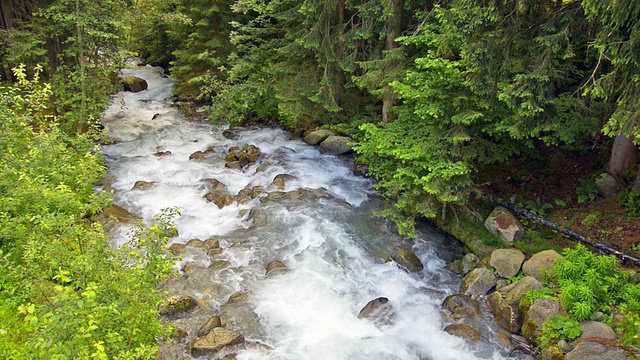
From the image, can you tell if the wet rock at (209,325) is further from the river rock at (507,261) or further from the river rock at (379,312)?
the river rock at (507,261)

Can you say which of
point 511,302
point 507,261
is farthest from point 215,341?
point 507,261

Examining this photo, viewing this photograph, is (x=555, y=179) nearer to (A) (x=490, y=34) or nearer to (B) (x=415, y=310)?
(A) (x=490, y=34)

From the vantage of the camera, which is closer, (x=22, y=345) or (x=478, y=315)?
(x=22, y=345)

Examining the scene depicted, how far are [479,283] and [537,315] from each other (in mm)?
1541

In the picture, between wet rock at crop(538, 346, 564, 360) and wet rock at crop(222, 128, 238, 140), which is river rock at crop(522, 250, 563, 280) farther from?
wet rock at crop(222, 128, 238, 140)

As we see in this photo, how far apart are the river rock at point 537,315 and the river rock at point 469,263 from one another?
2002 millimetres

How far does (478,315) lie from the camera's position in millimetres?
8914

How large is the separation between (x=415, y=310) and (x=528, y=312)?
2256 millimetres

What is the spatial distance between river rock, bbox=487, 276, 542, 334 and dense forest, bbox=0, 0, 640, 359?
7.55 feet

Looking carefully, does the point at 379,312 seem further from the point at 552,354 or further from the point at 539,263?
the point at 539,263

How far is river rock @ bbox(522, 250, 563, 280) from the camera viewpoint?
913cm

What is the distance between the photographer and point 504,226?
414 inches

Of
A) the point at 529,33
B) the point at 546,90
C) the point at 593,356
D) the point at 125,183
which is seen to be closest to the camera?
the point at 593,356

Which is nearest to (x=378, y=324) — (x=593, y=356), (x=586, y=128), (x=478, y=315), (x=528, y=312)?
(x=478, y=315)
